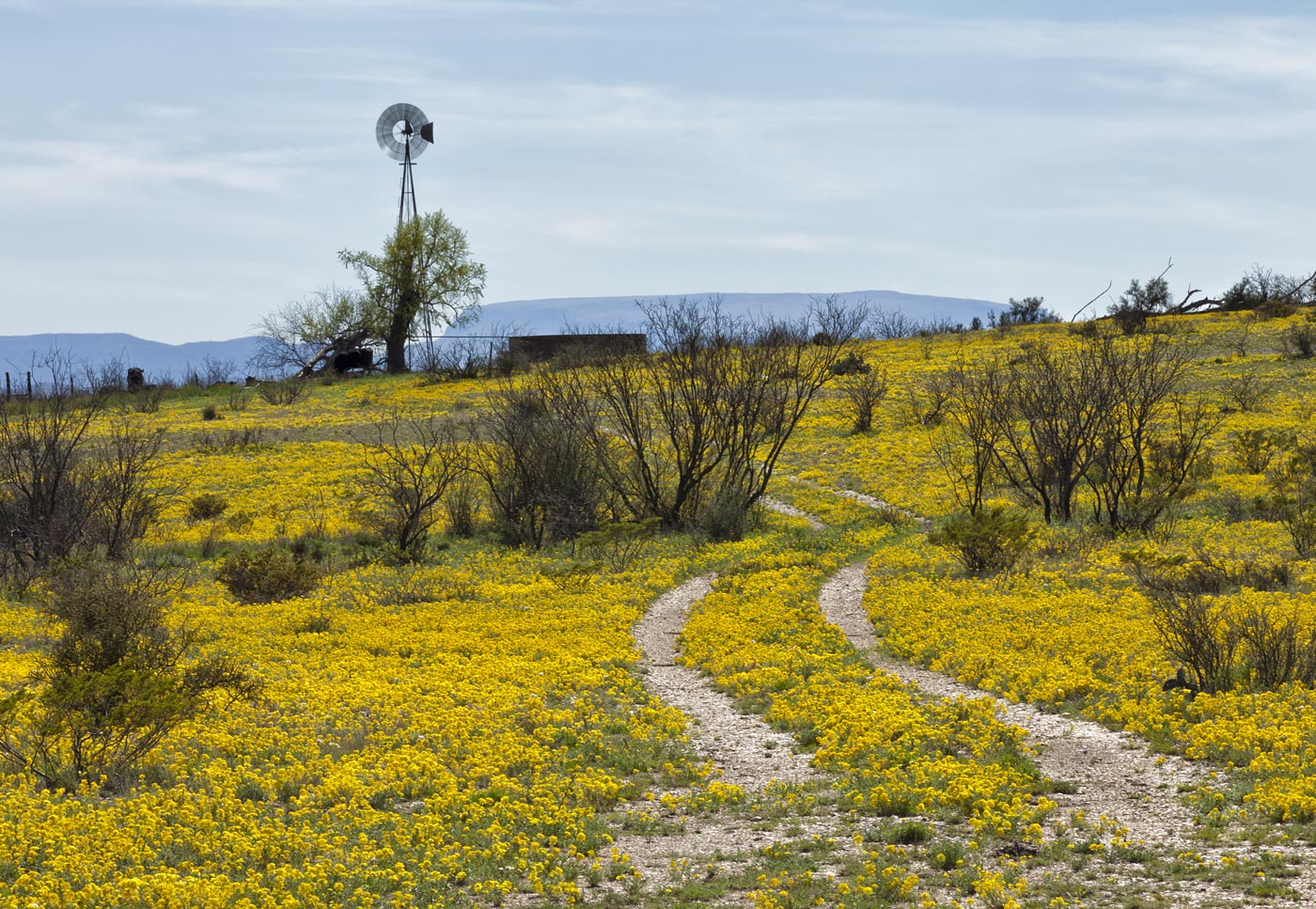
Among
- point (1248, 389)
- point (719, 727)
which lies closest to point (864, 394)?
point (1248, 389)

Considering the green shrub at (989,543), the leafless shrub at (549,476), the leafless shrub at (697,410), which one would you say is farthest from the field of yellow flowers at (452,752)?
the leafless shrub at (697,410)

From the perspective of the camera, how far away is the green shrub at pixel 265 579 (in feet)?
76.4

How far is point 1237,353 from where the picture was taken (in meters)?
A: 54.5

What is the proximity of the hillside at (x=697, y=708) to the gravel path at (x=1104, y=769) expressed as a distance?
5 centimetres

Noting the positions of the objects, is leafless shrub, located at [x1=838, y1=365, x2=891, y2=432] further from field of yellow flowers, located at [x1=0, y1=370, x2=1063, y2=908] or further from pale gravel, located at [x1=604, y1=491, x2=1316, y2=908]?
pale gravel, located at [x1=604, y1=491, x2=1316, y2=908]

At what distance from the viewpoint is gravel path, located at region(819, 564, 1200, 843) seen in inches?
386

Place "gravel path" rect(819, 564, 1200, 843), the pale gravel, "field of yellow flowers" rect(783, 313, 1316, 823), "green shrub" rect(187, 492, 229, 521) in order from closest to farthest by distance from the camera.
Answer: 1. the pale gravel
2. "gravel path" rect(819, 564, 1200, 843)
3. "field of yellow flowers" rect(783, 313, 1316, 823)
4. "green shrub" rect(187, 492, 229, 521)

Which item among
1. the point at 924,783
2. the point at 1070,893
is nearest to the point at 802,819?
the point at 924,783

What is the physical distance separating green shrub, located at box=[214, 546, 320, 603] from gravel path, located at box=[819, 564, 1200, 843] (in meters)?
13.0

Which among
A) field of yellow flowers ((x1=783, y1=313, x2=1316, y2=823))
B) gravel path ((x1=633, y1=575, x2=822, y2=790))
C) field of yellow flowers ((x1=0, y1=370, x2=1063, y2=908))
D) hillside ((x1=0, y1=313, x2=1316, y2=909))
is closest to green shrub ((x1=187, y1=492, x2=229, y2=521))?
hillside ((x1=0, y1=313, x2=1316, y2=909))

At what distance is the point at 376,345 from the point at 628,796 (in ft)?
244

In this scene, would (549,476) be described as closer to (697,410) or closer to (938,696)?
(697,410)

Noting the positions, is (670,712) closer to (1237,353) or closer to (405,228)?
(1237,353)

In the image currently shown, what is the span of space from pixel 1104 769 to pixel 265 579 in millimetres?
16811
